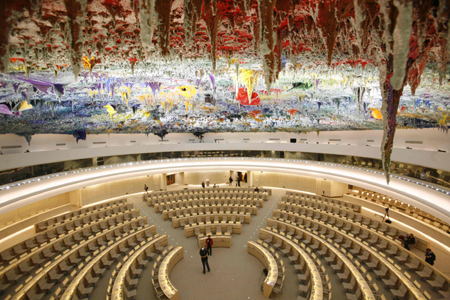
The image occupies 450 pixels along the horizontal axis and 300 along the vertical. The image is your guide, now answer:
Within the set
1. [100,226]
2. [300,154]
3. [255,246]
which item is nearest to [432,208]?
[255,246]

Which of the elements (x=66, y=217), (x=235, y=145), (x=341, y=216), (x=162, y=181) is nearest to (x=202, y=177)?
(x=162, y=181)

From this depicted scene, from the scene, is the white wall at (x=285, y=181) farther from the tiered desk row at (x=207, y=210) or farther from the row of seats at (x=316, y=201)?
the tiered desk row at (x=207, y=210)

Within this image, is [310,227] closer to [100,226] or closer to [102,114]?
[100,226]

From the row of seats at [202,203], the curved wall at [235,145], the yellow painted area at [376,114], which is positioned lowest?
the row of seats at [202,203]

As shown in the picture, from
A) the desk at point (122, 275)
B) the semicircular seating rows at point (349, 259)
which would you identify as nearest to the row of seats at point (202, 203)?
the semicircular seating rows at point (349, 259)

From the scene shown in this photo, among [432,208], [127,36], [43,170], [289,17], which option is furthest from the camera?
[43,170]

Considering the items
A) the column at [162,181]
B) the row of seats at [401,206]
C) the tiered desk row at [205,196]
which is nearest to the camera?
the row of seats at [401,206]

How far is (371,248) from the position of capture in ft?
33.6

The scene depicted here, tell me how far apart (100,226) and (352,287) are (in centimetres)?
1308

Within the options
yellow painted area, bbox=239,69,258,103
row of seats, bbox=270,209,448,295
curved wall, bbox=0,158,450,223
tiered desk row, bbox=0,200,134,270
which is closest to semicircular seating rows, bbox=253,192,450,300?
row of seats, bbox=270,209,448,295

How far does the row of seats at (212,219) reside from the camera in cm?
1350

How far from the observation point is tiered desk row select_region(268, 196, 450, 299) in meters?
7.71

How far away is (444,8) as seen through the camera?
2193 mm

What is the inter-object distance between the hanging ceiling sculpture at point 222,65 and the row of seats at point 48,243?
22.2 feet
